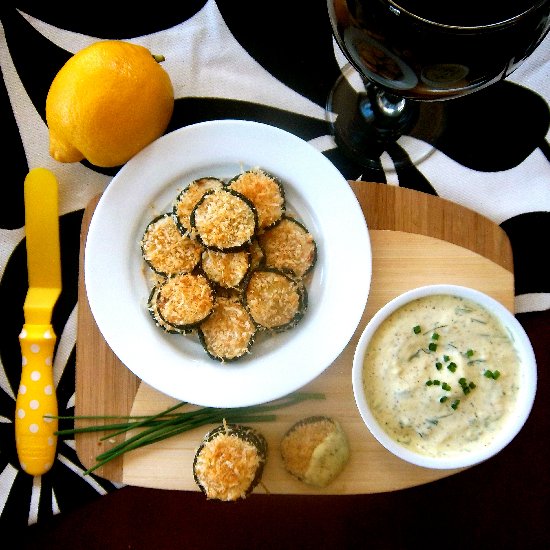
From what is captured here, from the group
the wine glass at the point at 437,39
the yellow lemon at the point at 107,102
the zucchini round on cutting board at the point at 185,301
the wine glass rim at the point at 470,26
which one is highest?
the wine glass rim at the point at 470,26

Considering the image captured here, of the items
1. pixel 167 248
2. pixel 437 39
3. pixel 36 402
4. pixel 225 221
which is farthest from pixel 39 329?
pixel 437 39

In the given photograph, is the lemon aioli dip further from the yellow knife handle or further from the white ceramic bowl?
the yellow knife handle

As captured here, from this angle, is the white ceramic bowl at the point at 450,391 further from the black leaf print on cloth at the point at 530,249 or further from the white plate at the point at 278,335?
the black leaf print on cloth at the point at 530,249

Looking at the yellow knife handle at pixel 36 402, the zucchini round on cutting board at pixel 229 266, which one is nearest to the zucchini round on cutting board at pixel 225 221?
the zucchini round on cutting board at pixel 229 266

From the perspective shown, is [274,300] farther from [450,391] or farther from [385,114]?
[385,114]

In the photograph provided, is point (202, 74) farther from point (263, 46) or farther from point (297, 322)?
point (297, 322)

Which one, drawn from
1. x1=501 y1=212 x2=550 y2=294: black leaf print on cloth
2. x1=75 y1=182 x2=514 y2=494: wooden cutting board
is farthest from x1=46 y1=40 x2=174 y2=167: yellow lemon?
x1=501 y1=212 x2=550 y2=294: black leaf print on cloth

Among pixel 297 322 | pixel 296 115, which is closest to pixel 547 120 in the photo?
pixel 296 115
